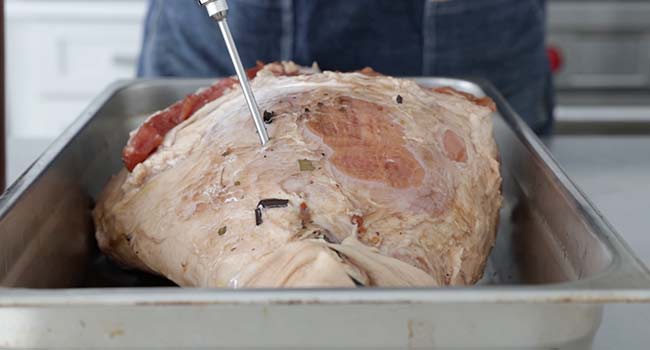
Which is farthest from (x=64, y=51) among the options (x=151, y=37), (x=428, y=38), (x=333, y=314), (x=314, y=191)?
(x=333, y=314)

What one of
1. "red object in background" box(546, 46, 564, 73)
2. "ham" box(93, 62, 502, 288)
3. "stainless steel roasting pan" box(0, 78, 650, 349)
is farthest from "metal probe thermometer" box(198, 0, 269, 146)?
"red object in background" box(546, 46, 564, 73)

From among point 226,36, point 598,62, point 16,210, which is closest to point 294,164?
point 226,36

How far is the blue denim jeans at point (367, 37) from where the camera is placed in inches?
62.0

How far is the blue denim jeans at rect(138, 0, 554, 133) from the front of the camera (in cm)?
157

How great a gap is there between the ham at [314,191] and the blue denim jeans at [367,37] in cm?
53

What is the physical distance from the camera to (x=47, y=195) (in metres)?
0.93

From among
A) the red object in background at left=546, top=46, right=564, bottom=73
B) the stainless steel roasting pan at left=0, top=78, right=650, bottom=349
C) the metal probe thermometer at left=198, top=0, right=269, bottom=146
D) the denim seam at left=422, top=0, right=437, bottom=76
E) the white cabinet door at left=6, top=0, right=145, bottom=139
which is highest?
the metal probe thermometer at left=198, top=0, right=269, bottom=146

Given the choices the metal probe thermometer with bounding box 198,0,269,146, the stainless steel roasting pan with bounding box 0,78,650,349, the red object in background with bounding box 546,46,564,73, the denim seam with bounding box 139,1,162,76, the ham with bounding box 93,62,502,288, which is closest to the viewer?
the stainless steel roasting pan with bounding box 0,78,650,349

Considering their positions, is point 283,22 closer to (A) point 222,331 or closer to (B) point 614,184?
(B) point 614,184

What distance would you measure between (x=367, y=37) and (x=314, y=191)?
0.81 m

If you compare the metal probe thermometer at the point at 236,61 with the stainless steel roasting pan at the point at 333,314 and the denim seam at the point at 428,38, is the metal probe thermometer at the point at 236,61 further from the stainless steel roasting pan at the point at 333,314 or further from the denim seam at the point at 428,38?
the denim seam at the point at 428,38

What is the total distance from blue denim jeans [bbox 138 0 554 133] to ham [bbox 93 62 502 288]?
0.53m

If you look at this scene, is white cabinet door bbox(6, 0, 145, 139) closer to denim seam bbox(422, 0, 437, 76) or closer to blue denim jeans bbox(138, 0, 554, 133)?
blue denim jeans bbox(138, 0, 554, 133)

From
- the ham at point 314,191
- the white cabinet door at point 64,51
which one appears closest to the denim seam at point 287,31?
the ham at point 314,191
